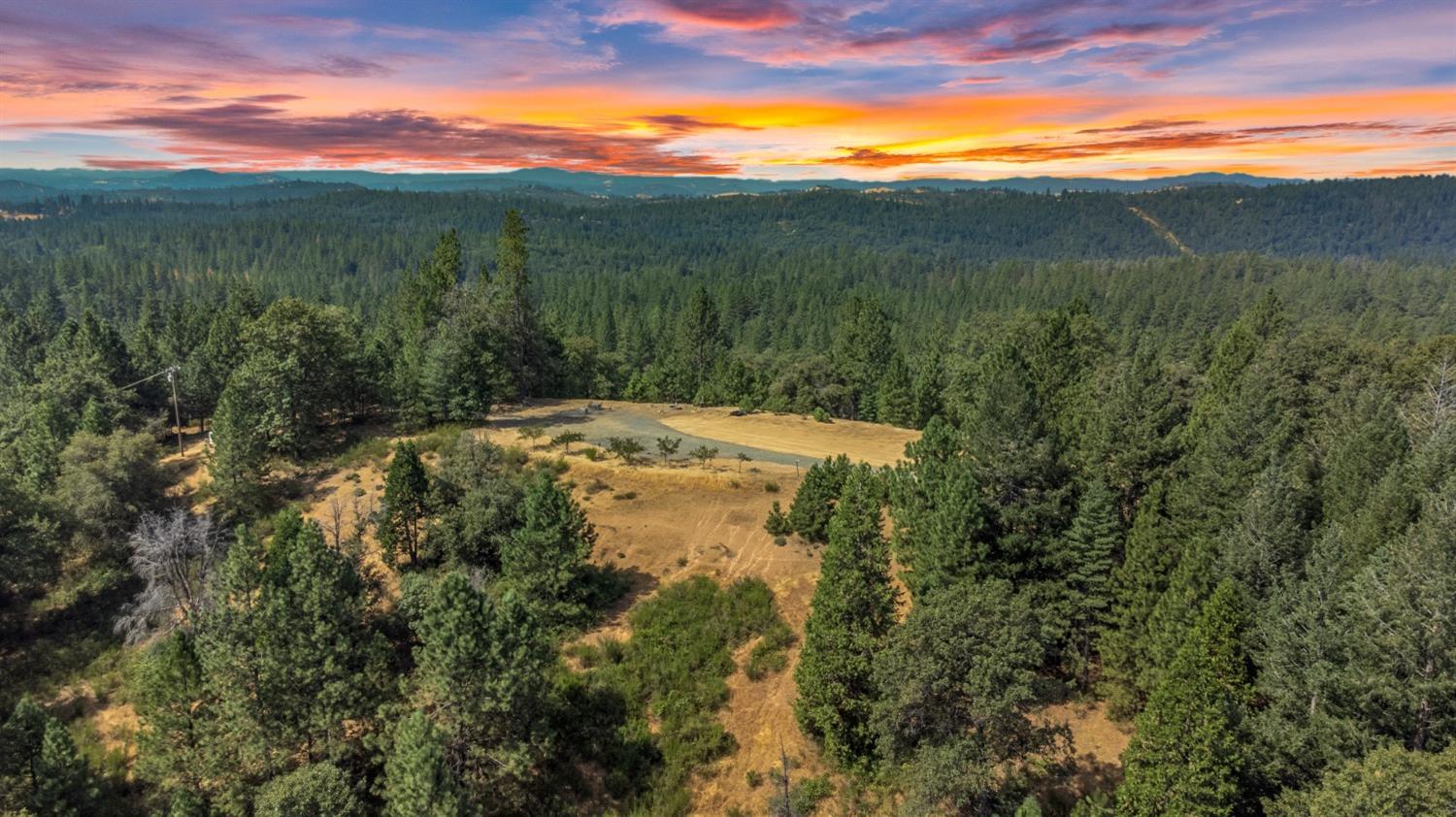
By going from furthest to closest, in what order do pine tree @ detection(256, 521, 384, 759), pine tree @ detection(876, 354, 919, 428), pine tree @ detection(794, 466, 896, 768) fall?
pine tree @ detection(876, 354, 919, 428) → pine tree @ detection(794, 466, 896, 768) → pine tree @ detection(256, 521, 384, 759)

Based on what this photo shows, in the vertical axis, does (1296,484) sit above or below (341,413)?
above

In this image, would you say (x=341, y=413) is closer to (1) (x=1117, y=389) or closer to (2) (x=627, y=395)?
(2) (x=627, y=395)

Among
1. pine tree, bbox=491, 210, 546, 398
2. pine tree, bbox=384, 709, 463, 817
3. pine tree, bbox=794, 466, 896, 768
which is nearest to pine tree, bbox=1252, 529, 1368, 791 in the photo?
pine tree, bbox=794, 466, 896, 768

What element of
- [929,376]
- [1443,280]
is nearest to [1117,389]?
[929,376]

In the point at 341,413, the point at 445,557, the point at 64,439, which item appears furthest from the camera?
the point at 341,413

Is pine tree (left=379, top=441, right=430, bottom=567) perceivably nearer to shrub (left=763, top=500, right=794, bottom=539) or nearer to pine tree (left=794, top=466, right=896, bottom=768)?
shrub (left=763, top=500, right=794, bottom=539)

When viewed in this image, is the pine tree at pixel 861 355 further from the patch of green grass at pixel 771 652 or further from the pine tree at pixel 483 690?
the pine tree at pixel 483 690
